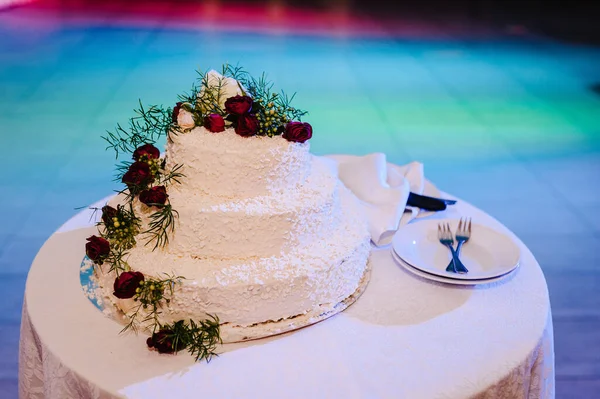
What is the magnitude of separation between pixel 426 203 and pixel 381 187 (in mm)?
238

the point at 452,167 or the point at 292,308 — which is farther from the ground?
the point at 292,308

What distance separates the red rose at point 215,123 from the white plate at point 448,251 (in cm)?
93

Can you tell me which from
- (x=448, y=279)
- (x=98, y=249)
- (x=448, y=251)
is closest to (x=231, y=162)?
(x=98, y=249)

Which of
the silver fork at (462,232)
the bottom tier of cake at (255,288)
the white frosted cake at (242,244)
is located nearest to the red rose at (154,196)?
the white frosted cake at (242,244)

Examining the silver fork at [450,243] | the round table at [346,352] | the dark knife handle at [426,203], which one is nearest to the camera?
the round table at [346,352]

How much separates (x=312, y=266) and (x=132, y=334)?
68cm

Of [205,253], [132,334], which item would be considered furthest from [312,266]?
[132,334]

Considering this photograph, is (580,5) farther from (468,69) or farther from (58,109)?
(58,109)

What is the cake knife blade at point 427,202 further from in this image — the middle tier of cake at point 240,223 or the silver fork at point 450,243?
the middle tier of cake at point 240,223

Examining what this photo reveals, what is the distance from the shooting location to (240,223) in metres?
2.31

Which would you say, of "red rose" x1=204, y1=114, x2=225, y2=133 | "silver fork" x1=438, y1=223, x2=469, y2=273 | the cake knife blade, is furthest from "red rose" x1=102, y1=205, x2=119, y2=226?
the cake knife blade

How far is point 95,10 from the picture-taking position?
497 inches

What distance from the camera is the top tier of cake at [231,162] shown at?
2.37 m

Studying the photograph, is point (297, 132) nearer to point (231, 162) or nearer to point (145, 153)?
point (231, 162)
